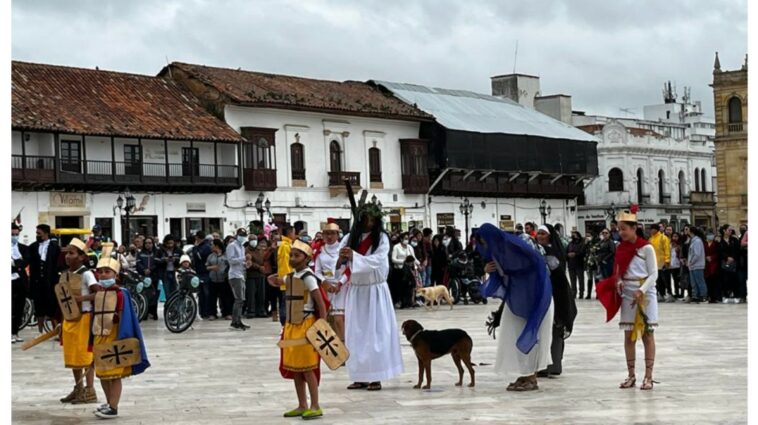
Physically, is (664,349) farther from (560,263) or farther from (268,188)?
(268,188)

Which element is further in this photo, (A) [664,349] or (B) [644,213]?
(B) [644,213]

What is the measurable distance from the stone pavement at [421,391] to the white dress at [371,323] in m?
0.24

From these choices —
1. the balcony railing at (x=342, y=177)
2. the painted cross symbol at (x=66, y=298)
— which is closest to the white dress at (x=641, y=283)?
the painted cross symbol at (x=66, y=298)

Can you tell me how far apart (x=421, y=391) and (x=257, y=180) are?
3656 centimetres

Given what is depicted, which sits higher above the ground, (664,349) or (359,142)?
(359,142)

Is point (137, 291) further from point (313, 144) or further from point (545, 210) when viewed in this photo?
point (545, 210)

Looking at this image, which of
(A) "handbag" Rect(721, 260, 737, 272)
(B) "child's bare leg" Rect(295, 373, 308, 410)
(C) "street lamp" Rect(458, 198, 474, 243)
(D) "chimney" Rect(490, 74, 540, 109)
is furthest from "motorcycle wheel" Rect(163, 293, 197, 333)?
(D) "chimney" Rect(490, 74, 540, 109)

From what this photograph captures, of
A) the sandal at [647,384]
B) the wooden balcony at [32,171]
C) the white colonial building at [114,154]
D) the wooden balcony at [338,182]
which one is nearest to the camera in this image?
the sandal at [647,384]

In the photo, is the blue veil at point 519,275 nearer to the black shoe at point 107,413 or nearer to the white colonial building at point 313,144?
the black shoe at point 107,413

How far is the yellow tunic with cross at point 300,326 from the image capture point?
10164 millimetres

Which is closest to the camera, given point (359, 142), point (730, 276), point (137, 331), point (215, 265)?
point (137, 331)

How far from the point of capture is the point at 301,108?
4984cm

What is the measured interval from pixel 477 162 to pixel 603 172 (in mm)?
18417

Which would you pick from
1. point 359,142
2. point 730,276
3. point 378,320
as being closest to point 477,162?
point 359,142
